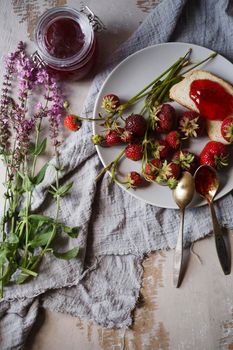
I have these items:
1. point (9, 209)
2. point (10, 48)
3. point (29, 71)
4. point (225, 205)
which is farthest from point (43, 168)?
point (225, 205)

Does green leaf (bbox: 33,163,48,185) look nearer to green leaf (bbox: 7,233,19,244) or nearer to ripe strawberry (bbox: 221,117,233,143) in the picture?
green leaf (bbox: 7,233,19,244)

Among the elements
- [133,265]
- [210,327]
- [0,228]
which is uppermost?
[0,228]

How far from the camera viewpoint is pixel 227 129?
4.39 ft

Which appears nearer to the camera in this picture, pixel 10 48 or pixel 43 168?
pixel 43 168

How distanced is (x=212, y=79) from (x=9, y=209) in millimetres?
648

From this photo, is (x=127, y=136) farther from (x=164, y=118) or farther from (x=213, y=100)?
(x=213, y=100)

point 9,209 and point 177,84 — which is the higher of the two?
point 177,84

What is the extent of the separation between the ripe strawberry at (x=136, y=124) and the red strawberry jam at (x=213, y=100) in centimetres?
15

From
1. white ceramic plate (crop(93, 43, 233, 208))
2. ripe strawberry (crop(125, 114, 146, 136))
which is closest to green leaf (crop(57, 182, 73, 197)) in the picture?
white ceramic plate (crop(93, 43, 233, 208))

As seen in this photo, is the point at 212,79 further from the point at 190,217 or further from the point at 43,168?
the point at 43,168

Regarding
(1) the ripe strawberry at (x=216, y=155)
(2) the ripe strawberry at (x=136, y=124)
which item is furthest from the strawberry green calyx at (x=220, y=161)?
(2) the ripe strawberry at (x=136, y=124)

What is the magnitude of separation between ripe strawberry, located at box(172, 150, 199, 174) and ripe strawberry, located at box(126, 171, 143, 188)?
105 millimetres

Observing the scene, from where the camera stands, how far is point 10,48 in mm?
1515

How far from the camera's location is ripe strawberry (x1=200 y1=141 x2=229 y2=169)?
4.47 ft
